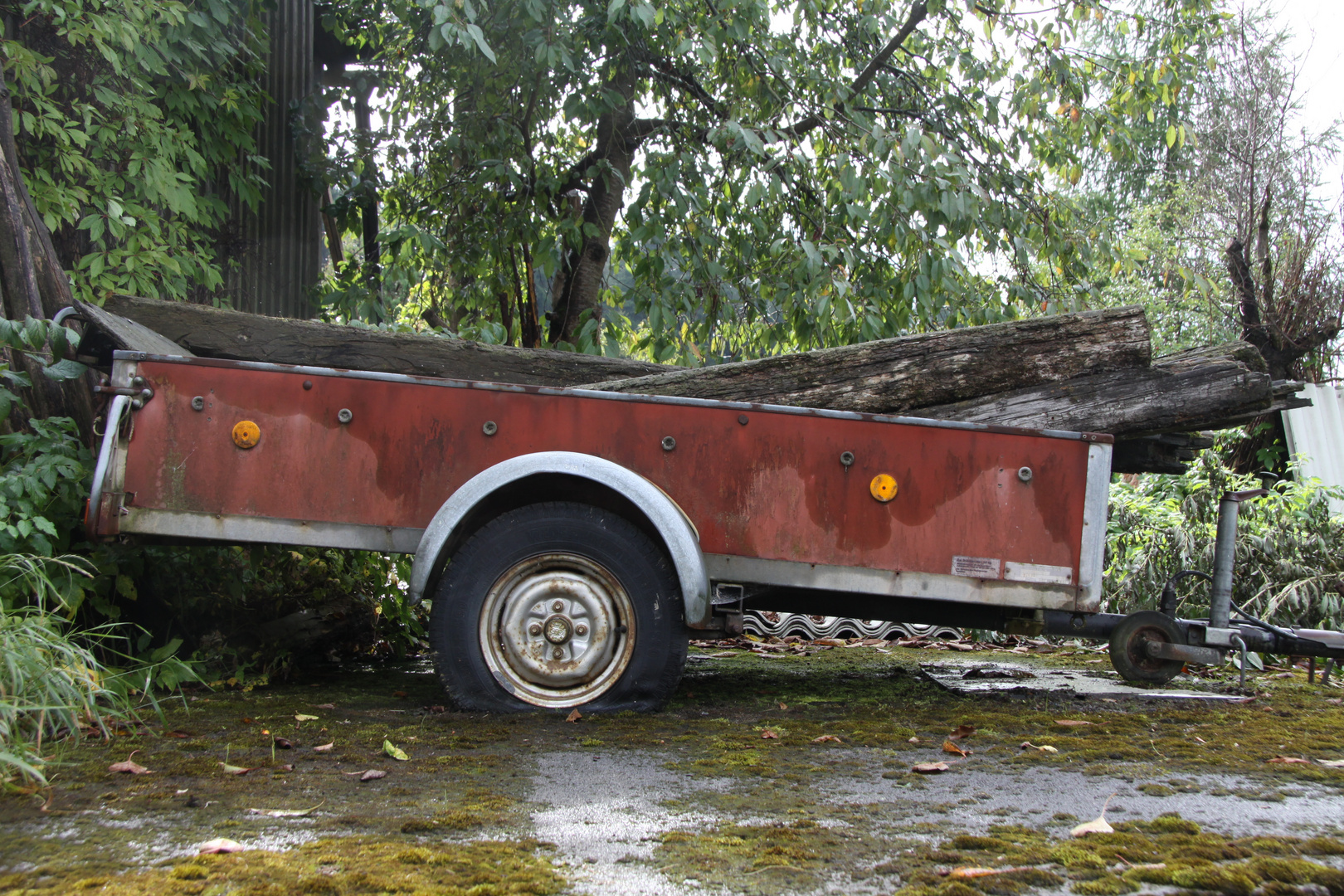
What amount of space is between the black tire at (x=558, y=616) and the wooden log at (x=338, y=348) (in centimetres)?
130

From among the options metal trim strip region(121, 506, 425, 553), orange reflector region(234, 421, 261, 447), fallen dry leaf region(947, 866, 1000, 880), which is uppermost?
orange reflector region(234, 421, 261, 447)

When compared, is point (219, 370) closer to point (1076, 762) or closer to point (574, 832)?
point (574, 832)

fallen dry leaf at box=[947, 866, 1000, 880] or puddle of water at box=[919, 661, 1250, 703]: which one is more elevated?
puddle of water at box=[919, 661, 1250, 703]

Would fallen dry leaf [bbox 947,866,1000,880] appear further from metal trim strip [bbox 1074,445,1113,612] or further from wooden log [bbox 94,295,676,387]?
wooden log [bbox 94,295,676,387]

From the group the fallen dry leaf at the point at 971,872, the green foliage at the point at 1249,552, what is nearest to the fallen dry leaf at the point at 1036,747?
the fallen dry leaf at the point at 971,872

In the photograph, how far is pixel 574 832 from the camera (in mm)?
2357

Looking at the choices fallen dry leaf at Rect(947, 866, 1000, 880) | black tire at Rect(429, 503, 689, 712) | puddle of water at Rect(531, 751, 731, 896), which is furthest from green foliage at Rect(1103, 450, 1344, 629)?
fallen dry leaf at Rect(947, 866, 1000, 880)

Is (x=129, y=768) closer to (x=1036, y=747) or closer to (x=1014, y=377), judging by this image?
(x=1036, y=747)

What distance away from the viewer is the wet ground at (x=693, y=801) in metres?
2.02

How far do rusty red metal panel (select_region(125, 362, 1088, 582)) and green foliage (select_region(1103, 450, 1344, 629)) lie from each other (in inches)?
143

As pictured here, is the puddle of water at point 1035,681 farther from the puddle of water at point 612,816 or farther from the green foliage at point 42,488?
the green foliage at point 42,488

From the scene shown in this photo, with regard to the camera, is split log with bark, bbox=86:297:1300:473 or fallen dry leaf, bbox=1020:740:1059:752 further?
split log with bark, bbox=86:297:1300:473

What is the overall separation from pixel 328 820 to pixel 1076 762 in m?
2.33

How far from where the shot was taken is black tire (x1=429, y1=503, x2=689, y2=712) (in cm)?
367
